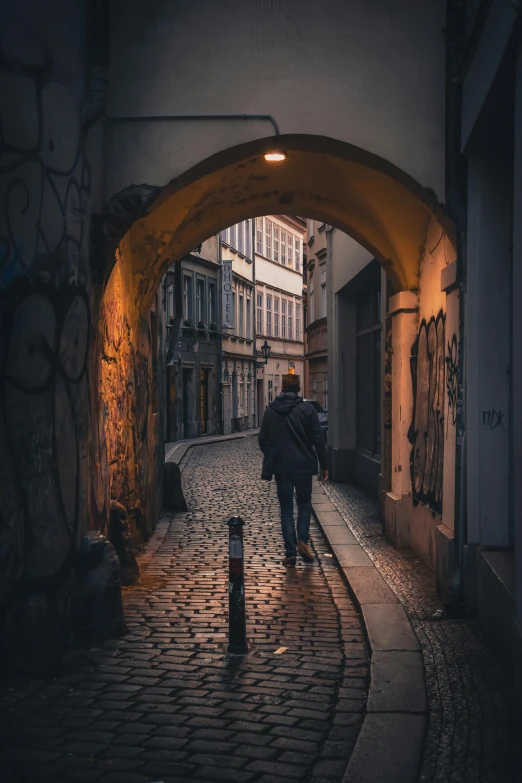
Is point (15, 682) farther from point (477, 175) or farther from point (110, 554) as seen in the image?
point (477, 175)

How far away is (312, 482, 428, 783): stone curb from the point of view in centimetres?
415

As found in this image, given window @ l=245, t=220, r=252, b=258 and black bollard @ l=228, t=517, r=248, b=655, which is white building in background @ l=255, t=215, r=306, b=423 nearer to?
window @ l=245, t=220, r=252, b=258

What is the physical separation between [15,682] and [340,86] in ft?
17.1

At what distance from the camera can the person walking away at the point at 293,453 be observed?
9273 millimetres

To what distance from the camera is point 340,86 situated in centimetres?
771

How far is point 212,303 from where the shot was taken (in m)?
40.4

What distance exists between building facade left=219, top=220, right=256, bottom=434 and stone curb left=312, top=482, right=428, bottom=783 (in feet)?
109

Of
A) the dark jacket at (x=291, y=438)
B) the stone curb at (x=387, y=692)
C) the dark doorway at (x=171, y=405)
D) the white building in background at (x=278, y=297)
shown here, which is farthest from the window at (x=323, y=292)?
the stone curb at (x=387, y=692)

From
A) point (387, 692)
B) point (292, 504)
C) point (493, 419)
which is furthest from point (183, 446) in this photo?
point (387, 692)

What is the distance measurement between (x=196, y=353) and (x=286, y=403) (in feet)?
92.5

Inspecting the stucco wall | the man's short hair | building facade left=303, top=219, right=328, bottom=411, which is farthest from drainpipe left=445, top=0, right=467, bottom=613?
building facade left=303, top=219, right=328, bottom=411

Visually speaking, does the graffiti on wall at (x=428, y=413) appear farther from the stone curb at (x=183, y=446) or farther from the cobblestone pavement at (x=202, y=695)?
the stone curb at (x=183, y=446)

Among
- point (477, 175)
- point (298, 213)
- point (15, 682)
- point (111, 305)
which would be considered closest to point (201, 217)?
point (298, 213)

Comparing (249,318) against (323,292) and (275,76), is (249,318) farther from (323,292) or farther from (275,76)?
(275,76)
